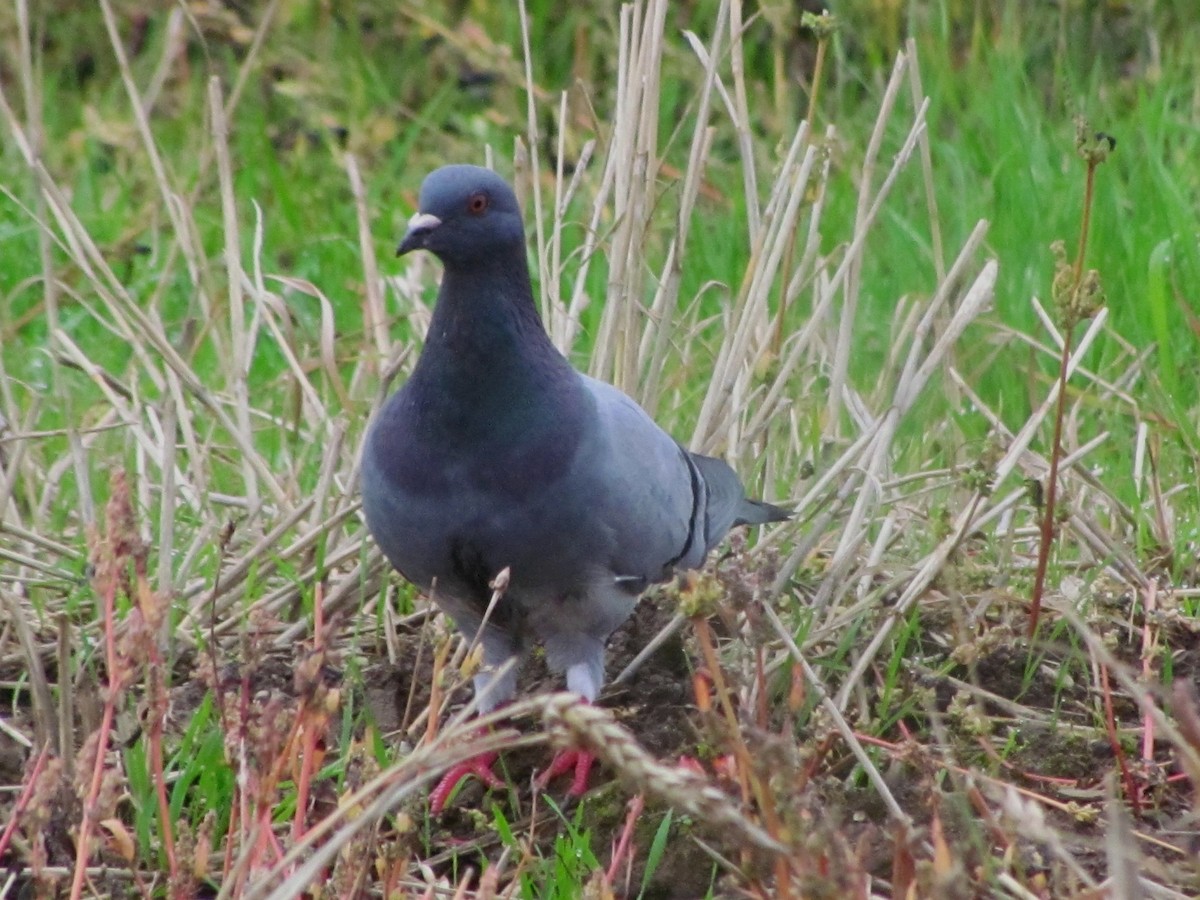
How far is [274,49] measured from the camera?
734 cm

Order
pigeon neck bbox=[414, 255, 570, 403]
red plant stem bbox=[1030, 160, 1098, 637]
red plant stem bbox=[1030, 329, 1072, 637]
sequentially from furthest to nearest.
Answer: pigeon neck bbox=[414, 255, 570, 403], red plant stem bbox=[1030, 329, 1072, 637], red plant stem bbox=[1030, 160, 1098, 637]

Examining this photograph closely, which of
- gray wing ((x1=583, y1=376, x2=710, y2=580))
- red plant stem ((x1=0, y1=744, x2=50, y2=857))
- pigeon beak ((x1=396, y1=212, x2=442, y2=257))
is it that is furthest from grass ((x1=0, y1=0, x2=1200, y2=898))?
pigeon beak ((x1=396, y1=212, x2=442, y2=257))

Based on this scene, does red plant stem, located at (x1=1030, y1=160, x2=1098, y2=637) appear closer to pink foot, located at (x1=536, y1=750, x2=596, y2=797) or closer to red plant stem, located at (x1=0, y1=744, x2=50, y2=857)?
pink foot, located at (x1=536, y1=750, x2=596, y2=797)

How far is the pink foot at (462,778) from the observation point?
2980 mm

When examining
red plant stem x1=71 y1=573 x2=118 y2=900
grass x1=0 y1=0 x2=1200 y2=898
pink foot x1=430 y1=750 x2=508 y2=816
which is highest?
red plant stem x1=71 y1=573 x2=118 y2=900

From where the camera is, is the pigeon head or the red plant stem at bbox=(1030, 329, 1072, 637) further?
the pigeon head

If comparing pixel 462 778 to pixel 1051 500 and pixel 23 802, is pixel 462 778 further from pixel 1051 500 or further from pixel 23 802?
pixel 1051 500

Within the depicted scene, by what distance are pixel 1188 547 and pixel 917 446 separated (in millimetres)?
758

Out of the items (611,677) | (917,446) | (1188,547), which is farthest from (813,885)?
(917,446)

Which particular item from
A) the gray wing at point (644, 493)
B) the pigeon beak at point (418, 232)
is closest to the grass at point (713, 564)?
the gray wing at point (644, 493)

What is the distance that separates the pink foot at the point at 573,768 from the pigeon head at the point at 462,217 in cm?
85

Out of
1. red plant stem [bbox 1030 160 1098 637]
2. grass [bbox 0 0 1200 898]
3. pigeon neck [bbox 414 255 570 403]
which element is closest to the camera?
grass [bbox 0 0 1200 898]

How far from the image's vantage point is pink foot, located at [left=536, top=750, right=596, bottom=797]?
298 centimetres

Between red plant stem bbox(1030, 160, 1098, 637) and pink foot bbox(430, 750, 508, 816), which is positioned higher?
red plant stem bbox(1030, 160, 1098, 637)
